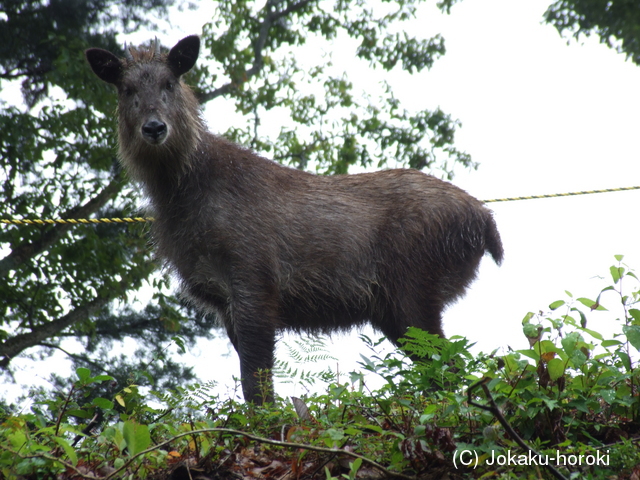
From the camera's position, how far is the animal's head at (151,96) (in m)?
5.13

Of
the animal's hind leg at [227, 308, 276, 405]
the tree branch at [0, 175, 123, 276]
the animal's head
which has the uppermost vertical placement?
the tree branch at [0, 175, 123, 276]

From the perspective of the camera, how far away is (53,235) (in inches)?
505

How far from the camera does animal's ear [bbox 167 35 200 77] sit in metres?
5.40

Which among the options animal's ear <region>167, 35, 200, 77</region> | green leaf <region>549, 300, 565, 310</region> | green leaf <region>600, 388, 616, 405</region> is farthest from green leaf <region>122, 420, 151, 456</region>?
animal's ear <region>167, 35, 200, 77</region>

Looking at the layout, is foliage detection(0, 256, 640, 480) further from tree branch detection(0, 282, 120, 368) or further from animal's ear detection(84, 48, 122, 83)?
tree branch detection(0, 282, 120, 368)

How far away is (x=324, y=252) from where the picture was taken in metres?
5.47

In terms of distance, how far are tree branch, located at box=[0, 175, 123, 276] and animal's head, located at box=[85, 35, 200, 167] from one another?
7.07 meters

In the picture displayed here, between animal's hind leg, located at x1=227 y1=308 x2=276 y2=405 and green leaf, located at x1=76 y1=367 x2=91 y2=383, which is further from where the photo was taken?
animal's hind leg, located at x1=227 y1=308 x2=276 y2=405

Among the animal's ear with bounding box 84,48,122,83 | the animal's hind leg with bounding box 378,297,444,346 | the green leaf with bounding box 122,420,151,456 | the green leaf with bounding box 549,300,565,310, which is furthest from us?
the animal's hind leg with bounding box 378,297,444,346

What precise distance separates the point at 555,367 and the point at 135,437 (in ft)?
5.69

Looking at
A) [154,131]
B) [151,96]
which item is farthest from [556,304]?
A: [151,96]

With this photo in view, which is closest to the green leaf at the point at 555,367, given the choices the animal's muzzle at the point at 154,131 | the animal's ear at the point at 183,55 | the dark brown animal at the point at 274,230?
the dark brown animal at the point at 274,230

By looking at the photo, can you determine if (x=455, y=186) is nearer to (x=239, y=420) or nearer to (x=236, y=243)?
(x=236, y=243)

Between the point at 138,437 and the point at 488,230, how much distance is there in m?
3.94
